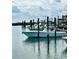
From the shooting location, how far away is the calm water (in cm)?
155

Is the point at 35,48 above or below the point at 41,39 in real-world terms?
below

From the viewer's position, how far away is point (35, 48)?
161cm

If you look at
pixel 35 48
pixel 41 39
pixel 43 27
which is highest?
pixel 43 27

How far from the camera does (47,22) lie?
1.63 m

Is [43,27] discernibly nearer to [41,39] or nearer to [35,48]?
[41,39]

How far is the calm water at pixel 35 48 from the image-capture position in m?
1.55

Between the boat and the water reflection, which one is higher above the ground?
the boat

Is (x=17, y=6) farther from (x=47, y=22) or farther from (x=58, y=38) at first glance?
(x=58, y=38)

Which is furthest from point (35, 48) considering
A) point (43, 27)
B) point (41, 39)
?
point (43, 27)

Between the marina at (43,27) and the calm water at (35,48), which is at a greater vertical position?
the marina at (43,27)
